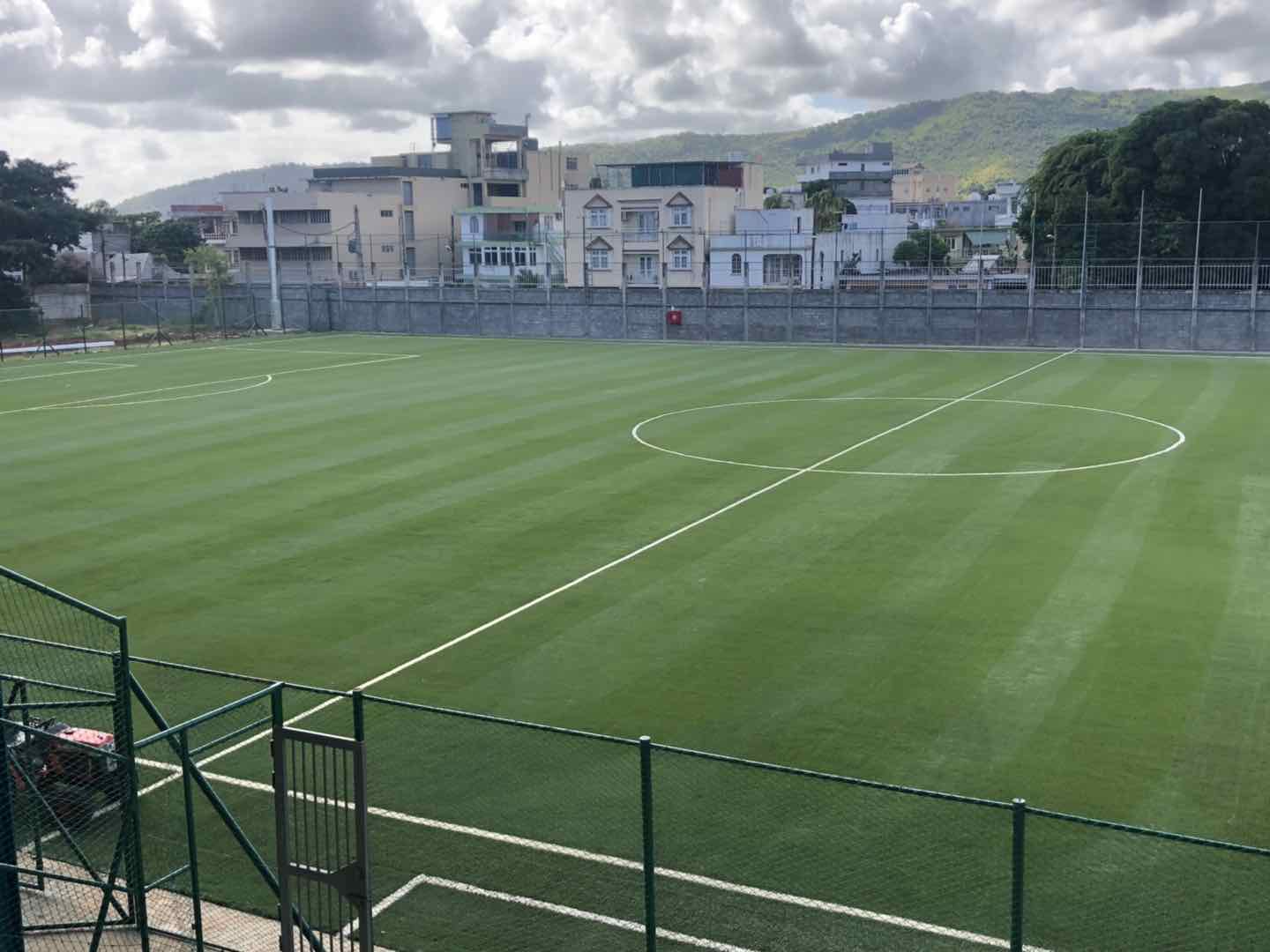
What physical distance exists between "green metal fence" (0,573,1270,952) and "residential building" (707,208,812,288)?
2135 inches

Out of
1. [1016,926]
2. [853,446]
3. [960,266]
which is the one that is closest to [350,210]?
[960,266]

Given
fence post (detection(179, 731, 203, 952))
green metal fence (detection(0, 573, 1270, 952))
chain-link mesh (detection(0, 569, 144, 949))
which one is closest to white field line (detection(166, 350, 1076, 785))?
green metal fence (detection(0, 573, 1270, 952))

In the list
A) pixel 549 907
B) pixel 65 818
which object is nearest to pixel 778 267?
pixel 65 818

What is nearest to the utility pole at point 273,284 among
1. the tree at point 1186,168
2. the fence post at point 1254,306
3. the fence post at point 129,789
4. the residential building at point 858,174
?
the tree at point 1186,168

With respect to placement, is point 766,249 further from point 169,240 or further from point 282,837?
point 282,837

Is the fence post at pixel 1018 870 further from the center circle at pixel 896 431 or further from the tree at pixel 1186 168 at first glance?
the tree at pixel 1186 168

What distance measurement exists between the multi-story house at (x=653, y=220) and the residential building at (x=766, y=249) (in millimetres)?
2088

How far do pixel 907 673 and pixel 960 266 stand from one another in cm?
4956

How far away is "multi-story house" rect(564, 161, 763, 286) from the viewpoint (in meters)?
95.4

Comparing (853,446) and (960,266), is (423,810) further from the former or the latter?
(960,266)

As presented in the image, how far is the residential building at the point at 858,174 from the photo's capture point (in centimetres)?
15462

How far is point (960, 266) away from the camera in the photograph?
62062 mm

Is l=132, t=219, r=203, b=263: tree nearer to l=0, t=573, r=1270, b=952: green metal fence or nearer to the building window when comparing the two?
the building window

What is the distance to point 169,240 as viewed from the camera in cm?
12488
